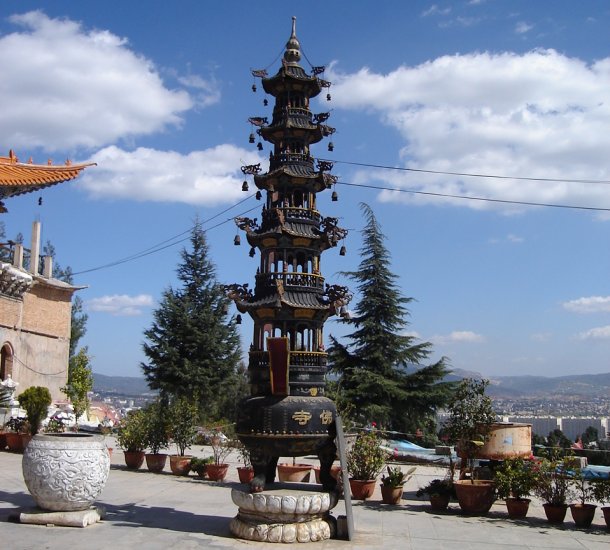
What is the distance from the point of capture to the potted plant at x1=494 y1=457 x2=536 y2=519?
11977 millimetres

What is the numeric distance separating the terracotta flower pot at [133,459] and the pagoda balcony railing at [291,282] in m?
8.17

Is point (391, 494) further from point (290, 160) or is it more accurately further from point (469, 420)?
point (290, 160)

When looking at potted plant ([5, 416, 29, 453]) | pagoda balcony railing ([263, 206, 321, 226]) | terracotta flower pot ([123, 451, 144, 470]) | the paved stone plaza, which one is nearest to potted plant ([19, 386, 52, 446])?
potted plant ([5, 416, 29, 453])

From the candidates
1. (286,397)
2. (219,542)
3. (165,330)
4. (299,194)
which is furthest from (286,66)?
(165,330)

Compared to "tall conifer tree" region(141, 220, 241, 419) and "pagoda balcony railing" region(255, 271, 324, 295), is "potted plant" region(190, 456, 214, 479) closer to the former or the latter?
"pagoda balcony railing" region(255, 271, 324, 295)

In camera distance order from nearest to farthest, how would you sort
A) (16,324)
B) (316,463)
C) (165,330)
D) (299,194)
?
(299,194), (316,463), (16,324), (165,330)

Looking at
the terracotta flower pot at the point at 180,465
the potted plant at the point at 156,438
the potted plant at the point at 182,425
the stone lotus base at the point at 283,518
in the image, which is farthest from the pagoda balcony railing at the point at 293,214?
the potted plant at the point at 156,438

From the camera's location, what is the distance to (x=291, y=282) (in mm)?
12094

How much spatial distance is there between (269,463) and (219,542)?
158cm

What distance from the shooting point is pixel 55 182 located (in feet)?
73.4

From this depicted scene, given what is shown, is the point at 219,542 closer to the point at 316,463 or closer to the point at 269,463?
the point at 269,463

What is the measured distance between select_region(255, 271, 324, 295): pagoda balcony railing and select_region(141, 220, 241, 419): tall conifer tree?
19825 mm

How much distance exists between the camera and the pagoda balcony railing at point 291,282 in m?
12.0

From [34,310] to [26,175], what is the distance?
28.1 ft
